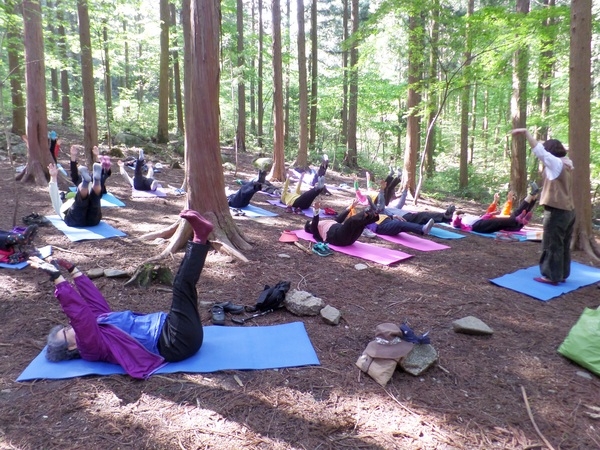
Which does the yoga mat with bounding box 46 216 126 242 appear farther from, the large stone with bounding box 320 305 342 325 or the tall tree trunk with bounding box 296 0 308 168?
the tall tree trunk with bounding box 296 0 308 168

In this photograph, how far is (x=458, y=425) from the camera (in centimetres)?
264

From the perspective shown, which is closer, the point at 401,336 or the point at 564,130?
the point at 401,336

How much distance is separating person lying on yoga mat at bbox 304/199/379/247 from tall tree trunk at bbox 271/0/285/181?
6.50 meters

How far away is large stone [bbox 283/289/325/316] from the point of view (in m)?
4.29

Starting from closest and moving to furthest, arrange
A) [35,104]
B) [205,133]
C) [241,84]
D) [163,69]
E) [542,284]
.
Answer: [542,284] → [205,133] → [35,104] → [163,69] → [241,84]

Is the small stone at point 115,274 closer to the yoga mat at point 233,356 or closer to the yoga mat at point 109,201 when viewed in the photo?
the yoga mat at point 233,356

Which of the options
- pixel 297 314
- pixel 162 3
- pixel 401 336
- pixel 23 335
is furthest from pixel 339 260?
pixel 162 3

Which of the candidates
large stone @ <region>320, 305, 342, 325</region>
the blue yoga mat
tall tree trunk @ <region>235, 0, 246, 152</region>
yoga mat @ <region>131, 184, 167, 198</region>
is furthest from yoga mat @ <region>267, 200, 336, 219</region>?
tall tree trunk @ <region>235, 0, 246, 152</region>

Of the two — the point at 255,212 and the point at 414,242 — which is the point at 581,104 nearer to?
the point at 414,242

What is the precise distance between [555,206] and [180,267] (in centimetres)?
474

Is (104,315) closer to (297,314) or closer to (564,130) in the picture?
(297,314)

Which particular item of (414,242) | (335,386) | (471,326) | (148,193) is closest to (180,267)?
(335,386)

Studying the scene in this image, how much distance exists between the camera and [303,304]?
431 cm

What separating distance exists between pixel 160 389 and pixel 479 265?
17.2ft
